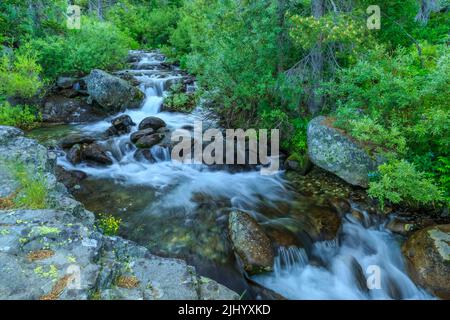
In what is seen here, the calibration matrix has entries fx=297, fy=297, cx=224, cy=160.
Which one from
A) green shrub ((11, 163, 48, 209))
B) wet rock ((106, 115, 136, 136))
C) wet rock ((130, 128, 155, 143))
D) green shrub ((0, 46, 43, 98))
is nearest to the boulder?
green shrub ((0, 46, 43, 98))

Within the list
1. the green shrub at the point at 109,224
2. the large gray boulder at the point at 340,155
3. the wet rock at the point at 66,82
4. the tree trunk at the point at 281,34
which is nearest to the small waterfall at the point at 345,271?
the large gray boulder at the point at 340,155

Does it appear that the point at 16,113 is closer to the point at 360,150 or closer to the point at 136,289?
the point at 136,289

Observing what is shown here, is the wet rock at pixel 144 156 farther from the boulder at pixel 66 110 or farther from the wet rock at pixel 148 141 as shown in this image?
the boulder at pixel 66 110

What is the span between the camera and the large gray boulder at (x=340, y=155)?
702 centimetres

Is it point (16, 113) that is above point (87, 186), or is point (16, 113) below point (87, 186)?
above

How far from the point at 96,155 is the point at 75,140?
1.42 m

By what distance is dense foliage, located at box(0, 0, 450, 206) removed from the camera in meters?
5.97

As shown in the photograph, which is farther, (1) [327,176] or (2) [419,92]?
(1) [327,176]

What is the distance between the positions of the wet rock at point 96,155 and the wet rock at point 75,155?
11 centimetres

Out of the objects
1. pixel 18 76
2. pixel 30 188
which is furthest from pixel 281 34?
pixel 18 76

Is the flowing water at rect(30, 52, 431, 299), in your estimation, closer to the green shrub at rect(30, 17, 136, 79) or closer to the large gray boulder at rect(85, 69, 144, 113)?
the large gray boulder at rect(85, 69, 144, 113)

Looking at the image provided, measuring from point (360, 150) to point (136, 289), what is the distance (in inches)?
233

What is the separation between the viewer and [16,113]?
10.9m

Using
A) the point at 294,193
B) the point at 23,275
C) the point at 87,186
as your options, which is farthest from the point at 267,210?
the point at 23,275
